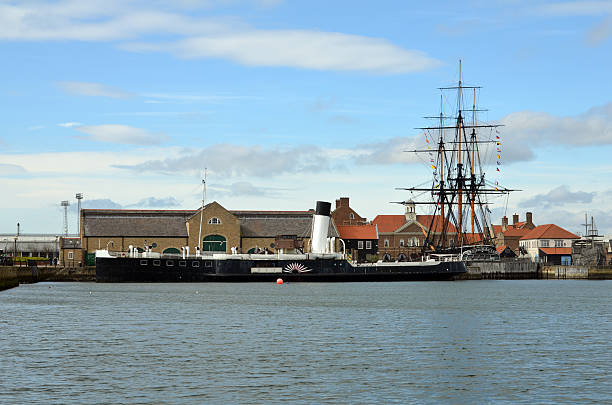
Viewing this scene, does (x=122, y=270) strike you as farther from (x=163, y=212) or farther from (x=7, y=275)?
(x=163, y=212)

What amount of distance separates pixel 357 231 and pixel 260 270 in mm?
43187

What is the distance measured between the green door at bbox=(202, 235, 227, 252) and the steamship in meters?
22.0

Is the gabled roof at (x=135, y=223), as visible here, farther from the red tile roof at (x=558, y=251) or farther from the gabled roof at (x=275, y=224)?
the red tile roof at (x=558, y=251)

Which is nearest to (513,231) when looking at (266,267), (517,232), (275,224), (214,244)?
(517,232)

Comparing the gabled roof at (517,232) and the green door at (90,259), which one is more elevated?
the gabled roof at (517,232)

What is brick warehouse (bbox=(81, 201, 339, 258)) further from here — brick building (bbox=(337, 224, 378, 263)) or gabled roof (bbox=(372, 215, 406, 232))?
gabled roof (bbox=(372, 215, 406, 232))

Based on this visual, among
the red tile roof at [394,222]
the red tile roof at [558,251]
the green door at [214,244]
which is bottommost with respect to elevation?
the red tile roof at [558,251]

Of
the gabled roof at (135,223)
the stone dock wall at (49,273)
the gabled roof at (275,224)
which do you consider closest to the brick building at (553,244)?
the gabled roof at (275,224)

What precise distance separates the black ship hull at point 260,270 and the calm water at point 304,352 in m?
28.3

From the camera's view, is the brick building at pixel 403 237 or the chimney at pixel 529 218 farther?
the chimney at pixel 529 218

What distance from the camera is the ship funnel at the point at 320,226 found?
8712cm

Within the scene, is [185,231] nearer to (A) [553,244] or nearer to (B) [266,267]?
(B) [266,267]

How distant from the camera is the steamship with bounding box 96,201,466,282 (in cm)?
8256

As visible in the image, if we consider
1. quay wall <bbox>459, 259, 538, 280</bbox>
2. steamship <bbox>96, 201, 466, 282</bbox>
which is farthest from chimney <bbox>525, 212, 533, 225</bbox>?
steamship <bbox>96, 201, 466, 282</bbox>
